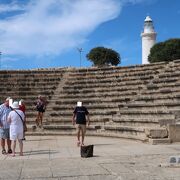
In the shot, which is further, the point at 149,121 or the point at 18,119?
the point at 149,121

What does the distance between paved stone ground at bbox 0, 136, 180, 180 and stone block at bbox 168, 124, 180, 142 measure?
698 mm

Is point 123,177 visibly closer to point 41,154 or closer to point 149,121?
point 41,154

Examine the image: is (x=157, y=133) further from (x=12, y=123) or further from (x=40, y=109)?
(x=40, y=109)

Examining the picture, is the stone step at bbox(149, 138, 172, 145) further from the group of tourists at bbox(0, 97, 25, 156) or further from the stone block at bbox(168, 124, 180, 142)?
the group of tourists at bbox(0, 97, 25, 156)

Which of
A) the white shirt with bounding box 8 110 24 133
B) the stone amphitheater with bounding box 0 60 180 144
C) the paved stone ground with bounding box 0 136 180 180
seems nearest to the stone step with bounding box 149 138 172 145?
the stone amphitheater with bounding box 0 60 180 144

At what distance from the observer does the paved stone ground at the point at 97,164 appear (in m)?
9.45

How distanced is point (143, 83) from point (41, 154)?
1132 cm

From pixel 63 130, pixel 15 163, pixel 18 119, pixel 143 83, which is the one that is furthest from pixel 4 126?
pixel 143 83

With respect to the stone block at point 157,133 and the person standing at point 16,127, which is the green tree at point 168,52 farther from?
the person standing at point 16,127

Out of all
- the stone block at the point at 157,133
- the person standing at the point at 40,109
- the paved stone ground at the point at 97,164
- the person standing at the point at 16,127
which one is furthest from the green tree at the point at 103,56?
the person standing at the point at 16,127

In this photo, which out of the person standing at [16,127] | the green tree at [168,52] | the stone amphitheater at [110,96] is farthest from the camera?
the green tree at [168,52]

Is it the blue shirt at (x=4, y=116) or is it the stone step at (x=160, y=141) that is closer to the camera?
the blue shirt at (x=4, y=116)

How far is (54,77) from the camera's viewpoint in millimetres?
27766

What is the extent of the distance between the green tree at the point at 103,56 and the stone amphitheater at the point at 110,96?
13.3 m
